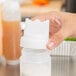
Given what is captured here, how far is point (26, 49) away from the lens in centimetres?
65

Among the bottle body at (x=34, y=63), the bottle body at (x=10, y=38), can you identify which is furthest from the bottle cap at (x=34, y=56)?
the bottle body at (x=10, y=38)

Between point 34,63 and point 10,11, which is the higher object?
point 10,11

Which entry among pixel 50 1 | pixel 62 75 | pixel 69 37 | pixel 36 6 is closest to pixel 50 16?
pixel 69 37

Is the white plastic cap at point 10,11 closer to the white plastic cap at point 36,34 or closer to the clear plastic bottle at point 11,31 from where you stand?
the clear plastic bottle at point 11,31

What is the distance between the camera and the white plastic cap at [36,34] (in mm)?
630

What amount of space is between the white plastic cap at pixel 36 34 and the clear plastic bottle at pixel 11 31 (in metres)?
0.20

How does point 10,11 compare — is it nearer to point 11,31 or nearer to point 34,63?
point 11,31

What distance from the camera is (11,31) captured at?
0.83m

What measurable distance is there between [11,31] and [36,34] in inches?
8.4

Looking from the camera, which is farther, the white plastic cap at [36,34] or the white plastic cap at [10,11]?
the white plastic cap at [10,11]

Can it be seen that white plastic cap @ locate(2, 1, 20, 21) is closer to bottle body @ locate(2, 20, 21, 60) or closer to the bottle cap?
bottle body @ locate(2, 20, 21, 60)

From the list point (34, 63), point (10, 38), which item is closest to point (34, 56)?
point (34, 63)

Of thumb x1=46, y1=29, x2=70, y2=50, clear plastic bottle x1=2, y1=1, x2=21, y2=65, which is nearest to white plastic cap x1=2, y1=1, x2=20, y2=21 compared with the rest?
clear plastic bottle x1=2, y1=1, x2=21, y2=65

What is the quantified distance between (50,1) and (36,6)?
0.19 metres
